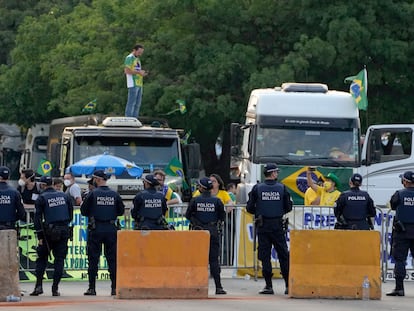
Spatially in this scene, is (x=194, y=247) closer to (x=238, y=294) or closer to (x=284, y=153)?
(x=238, y=294)

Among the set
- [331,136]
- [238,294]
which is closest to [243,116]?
[331,136]

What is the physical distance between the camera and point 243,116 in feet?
105

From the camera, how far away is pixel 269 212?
657 inches

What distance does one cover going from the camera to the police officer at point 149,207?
54.6 ft

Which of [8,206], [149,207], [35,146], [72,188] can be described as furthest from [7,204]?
[35,146]

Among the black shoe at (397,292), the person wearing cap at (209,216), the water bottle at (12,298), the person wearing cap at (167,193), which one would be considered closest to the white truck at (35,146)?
the person wearing cap at (167,193)

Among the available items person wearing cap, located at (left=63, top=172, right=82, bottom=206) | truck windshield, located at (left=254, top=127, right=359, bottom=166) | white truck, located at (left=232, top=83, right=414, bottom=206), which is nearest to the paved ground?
person wearing cap, located at (left=63, top=172, right=82, bottom=206)

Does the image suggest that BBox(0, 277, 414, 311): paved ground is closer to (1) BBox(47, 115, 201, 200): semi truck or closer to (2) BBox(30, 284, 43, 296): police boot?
(2) BBox(30, 284, 43, 296): police boot

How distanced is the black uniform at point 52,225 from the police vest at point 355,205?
381cm

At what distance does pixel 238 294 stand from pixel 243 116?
50.4 ft

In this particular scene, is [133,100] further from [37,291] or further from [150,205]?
[37,291]

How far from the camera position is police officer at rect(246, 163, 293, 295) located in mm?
16672

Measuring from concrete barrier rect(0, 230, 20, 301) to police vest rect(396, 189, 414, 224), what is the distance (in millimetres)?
5224

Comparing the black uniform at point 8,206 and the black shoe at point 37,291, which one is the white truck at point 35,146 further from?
the black uniform at point 8,206
